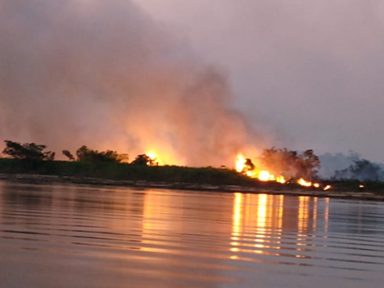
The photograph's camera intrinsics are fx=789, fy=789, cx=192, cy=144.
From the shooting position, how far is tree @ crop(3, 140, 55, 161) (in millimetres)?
85812

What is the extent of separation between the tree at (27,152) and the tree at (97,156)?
4.27 meters

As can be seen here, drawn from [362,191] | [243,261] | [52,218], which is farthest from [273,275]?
[362,191]

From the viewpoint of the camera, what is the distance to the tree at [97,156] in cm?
8888

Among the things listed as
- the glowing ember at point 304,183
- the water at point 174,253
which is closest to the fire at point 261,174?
the glowing ember at point 304,183

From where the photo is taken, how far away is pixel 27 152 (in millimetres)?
86000

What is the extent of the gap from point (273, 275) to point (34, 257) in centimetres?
354

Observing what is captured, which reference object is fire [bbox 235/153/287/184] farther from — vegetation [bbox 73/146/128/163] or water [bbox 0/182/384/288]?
water [bbox 0/182/384/288]

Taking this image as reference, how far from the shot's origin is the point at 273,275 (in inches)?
456

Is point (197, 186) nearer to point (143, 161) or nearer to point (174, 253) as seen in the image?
point (143, 161)

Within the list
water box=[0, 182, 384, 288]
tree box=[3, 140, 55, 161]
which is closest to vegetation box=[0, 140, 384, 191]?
tree box=[3, 140, 55, 161]

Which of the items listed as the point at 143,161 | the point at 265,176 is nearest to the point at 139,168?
the point at 143,161

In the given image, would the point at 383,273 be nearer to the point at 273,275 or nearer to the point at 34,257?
the point at 273,275

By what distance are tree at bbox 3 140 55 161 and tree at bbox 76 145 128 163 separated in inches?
168

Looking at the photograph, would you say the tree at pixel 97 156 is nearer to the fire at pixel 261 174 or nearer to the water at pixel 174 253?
the fire at pixel 261 174
